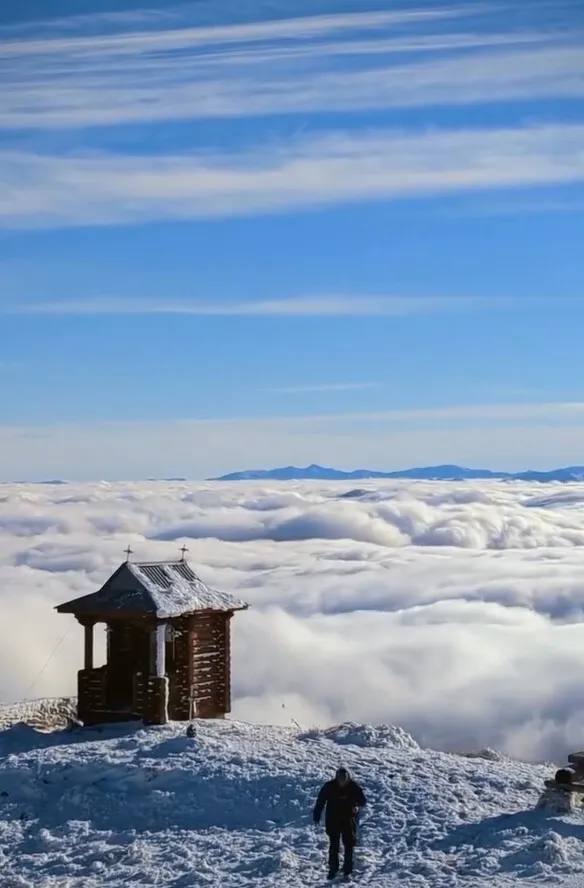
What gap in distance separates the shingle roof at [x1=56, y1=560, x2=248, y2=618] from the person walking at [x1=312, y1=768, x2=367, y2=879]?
11.2 meters

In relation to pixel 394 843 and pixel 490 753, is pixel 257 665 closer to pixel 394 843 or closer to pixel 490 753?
pixel 490 753

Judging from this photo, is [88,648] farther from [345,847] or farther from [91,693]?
[345,847]

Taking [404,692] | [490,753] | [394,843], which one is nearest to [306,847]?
[394,843]

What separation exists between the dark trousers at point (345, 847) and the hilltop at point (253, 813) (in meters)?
0.36

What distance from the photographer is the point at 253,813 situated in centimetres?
2564

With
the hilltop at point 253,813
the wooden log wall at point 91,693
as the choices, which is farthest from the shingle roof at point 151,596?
the hilltop at point 253,813

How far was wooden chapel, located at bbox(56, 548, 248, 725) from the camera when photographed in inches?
1291

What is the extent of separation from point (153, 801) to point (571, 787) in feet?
27.1

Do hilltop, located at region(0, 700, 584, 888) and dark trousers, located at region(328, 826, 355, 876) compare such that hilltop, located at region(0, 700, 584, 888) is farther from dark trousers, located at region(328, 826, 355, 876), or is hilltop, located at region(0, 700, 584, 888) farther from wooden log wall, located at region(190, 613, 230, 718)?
wooden log wall, located at region(190, 613, 230, 718)

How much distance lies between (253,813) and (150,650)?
27.2ft

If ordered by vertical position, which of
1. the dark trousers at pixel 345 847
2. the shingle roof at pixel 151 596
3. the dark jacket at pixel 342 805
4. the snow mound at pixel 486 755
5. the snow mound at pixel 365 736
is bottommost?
the snow mound at pixel 486 755

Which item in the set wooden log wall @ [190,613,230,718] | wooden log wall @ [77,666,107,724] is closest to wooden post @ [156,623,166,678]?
wooden log wall @ [190,613,230,718]

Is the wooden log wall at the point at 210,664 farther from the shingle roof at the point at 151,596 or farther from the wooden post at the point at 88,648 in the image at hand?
the wooden post at the point at 88,648

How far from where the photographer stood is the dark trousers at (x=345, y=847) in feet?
72.4
